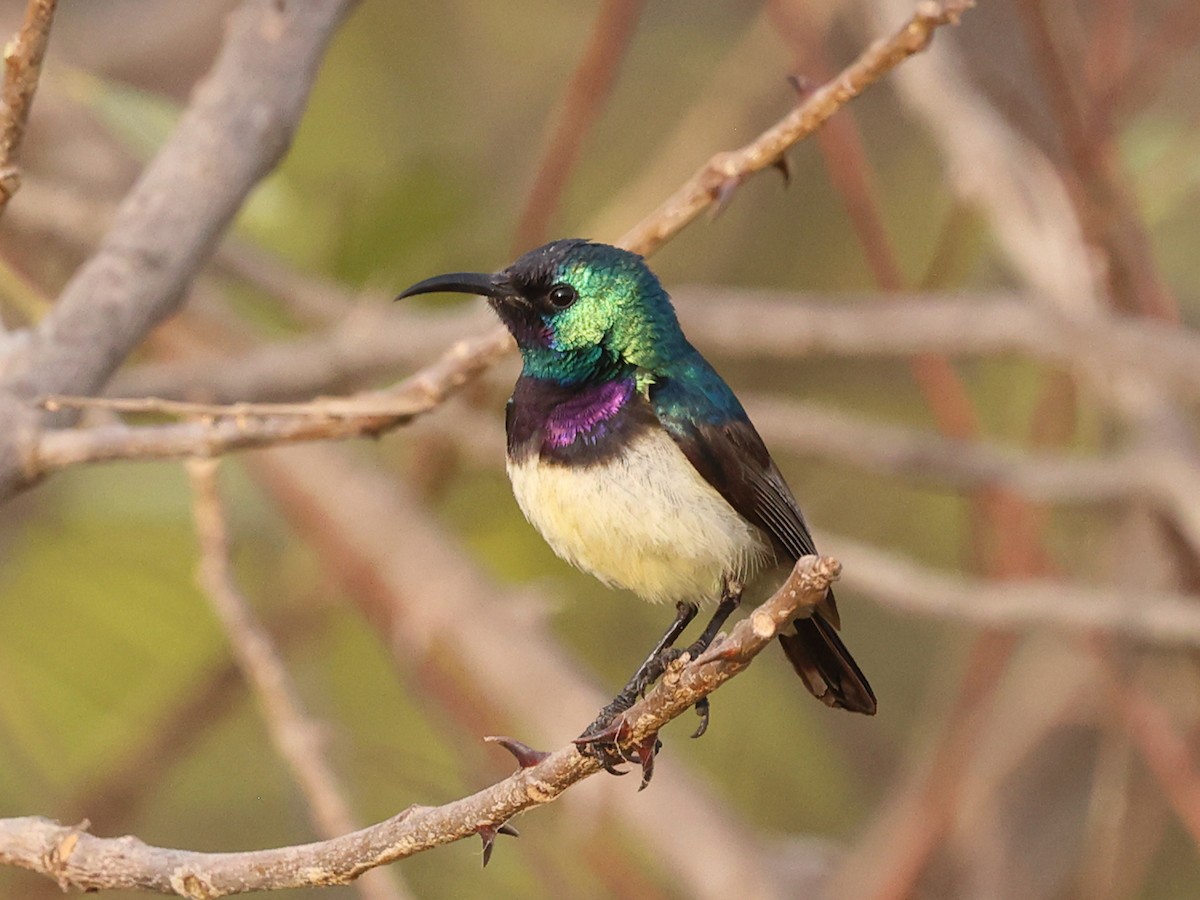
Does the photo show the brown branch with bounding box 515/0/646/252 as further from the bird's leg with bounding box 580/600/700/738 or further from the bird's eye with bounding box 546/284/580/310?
the bird's leg with bounding box 580/600/700/738

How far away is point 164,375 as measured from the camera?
12.9 feet

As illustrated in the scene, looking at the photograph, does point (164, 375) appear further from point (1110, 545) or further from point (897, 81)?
point (1110, 545)

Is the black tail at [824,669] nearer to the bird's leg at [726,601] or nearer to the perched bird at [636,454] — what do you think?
the perched bird at [636,454]

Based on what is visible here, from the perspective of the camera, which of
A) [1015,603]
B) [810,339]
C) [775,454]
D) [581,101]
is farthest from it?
[775,454]

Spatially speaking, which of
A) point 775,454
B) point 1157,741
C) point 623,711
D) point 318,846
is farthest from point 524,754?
point 775,454

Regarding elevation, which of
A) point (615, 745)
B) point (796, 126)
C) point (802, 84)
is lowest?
point (615, 745)

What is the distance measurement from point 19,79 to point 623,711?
1.12 metres

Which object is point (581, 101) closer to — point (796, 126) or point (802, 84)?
point (802, 84)

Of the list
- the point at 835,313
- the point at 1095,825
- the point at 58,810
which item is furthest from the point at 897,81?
the point at 58,810

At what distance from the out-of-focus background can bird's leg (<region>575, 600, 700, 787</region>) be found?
939 mm

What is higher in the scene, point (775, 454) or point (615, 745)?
point (775, 454)

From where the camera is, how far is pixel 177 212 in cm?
245

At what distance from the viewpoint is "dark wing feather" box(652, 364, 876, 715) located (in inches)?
96.7

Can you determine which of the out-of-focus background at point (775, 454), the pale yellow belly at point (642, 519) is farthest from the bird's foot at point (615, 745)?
the out-of-focus background at point (775, 454)
